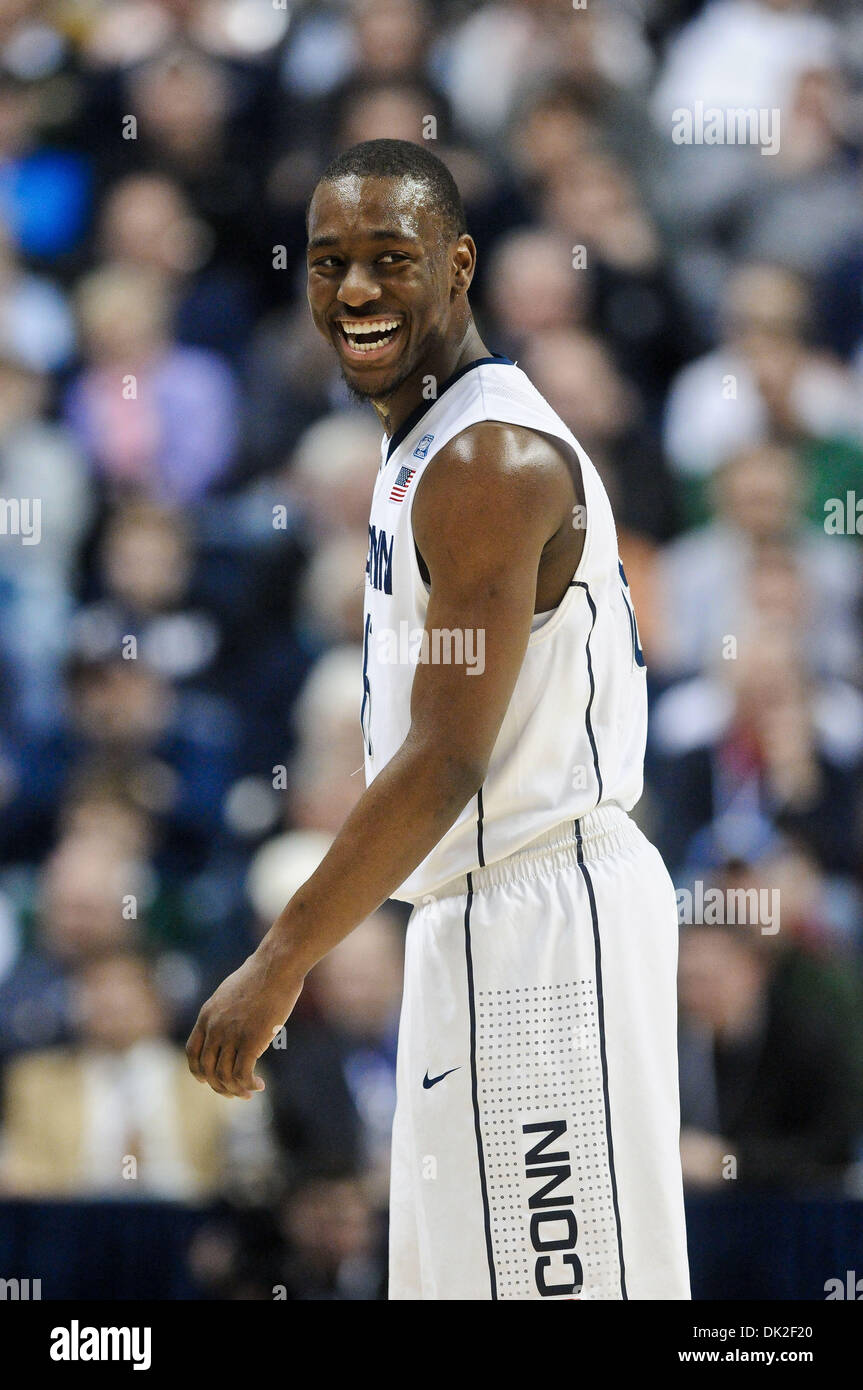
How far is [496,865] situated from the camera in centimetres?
232

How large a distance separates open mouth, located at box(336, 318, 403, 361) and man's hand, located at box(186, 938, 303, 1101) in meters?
0.83

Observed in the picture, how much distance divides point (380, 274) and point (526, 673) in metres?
0.59

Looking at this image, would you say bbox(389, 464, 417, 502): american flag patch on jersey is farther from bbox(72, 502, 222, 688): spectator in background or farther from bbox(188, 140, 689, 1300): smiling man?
bbox(72, 502, 222, 688): spectator in background

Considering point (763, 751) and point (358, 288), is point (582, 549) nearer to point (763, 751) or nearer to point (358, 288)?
point (358, 288)

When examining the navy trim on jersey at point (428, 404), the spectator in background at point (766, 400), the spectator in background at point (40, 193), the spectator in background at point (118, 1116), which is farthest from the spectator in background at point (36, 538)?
the navy trim on jersey at point (428, 404)

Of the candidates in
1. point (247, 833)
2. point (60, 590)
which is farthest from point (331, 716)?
point (60, 590)

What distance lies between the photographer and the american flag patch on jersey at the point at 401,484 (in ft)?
7.61

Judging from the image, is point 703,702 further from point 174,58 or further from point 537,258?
point 174,58

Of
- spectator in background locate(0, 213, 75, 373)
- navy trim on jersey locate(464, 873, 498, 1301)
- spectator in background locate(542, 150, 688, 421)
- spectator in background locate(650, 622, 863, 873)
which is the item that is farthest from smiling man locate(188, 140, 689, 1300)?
spectator in background locate(0, 213, 75, 373)

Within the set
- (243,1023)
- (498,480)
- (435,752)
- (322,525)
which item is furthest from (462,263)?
(322,525)

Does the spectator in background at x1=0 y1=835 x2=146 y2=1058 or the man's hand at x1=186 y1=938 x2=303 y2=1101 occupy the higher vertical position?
the spectator in background at x1=0 y1=835 x2=146 y2=1058

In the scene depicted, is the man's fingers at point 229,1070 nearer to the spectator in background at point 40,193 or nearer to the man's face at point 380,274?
the man's face at point 380,274

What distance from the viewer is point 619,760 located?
7.73 feet

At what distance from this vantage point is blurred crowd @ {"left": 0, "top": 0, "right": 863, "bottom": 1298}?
371 cm
